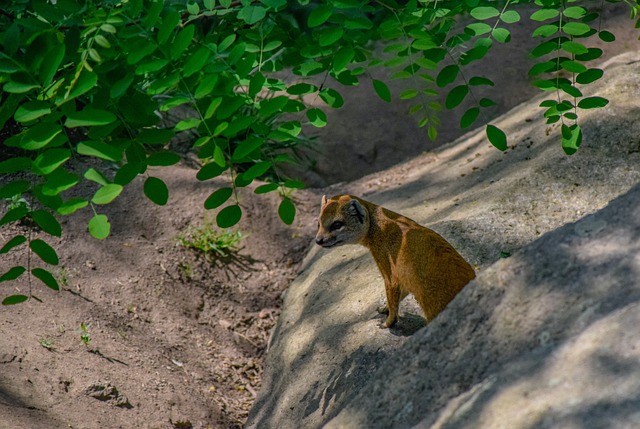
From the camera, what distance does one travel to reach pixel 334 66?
3184mm

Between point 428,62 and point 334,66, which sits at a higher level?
point 334,66

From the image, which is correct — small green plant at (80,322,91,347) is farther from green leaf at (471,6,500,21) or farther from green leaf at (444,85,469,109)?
green leaf at (471,6,500,21)

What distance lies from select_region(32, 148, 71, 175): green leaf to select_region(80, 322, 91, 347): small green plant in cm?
260

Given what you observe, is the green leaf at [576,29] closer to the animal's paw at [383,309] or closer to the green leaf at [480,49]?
the green leaf at [480,49]

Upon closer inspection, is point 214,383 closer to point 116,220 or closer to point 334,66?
point 116,220

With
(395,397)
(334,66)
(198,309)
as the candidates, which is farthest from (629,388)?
(198,309)

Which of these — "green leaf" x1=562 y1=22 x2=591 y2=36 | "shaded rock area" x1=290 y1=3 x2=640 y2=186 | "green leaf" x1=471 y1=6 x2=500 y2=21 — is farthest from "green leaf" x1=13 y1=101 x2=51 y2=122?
"shaded rock area" x1=290 y1=3 x2=640 y2=186

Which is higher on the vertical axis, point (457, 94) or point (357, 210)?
point (457, 94)

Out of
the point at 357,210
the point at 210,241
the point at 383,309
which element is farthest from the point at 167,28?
the point at 210,241

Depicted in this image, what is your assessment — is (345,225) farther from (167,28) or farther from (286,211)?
(167,28)

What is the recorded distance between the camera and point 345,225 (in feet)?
14.4

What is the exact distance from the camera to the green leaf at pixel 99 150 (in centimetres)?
250

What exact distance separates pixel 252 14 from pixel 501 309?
1540 millimetres

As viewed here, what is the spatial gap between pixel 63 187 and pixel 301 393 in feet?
6.87
